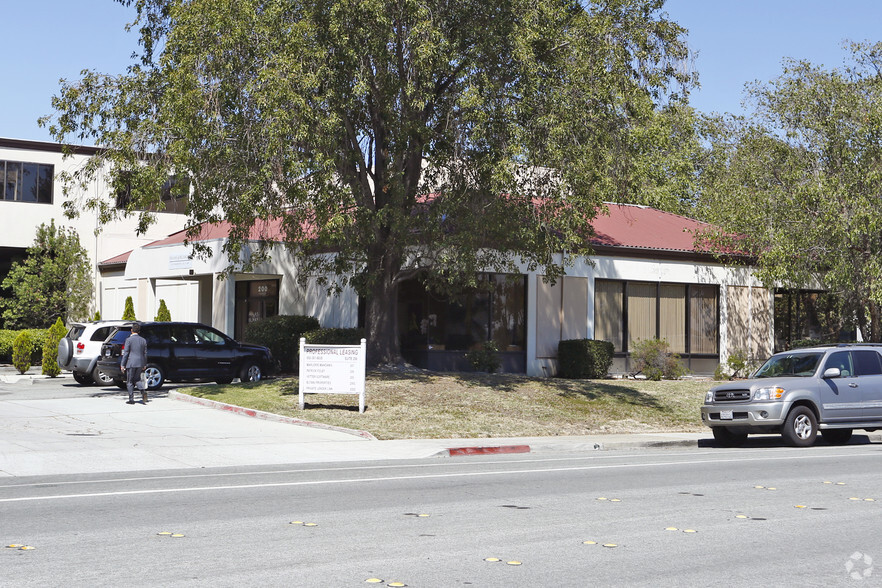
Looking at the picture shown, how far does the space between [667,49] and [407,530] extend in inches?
639

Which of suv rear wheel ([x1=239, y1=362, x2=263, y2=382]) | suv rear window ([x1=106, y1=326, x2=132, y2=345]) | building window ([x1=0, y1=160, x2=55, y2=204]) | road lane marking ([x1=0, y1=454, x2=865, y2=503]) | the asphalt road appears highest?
building window ([x1=0, y1=160, x2=55, y2=204])

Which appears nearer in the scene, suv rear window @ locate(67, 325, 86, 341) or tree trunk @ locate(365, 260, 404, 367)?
tree trunk @ locate(365, 260, 404, 367)

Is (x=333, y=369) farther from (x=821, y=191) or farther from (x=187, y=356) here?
(x=821, y=191)

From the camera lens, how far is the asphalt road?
6793mm

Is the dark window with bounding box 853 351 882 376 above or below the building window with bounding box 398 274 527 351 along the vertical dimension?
below

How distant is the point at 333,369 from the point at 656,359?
1332cm

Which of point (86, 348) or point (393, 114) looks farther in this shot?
point (86, 348)

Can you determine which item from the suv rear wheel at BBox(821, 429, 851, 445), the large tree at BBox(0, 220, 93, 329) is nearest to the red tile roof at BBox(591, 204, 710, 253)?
the suv rear wheel at BBox(821, 429, 851, 445)

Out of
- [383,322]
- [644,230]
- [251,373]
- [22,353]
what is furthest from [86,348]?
[644,230]

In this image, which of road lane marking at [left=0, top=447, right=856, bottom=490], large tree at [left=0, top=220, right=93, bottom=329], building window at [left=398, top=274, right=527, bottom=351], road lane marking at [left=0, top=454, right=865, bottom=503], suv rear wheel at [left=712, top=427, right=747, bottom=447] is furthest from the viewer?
large tree at [left=0, top=220, right=93, bottom=329]

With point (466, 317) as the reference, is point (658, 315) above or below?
above

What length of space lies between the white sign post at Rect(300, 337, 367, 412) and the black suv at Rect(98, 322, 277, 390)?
5889mm

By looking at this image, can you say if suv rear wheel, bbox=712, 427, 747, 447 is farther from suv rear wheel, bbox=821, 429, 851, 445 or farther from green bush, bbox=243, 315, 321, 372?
green bush, bbox=243, 315, 321, 372

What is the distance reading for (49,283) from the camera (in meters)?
39.7
